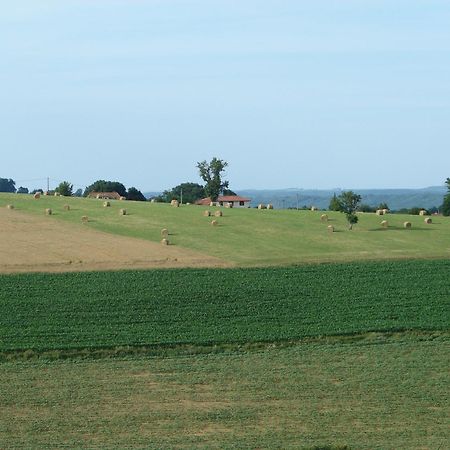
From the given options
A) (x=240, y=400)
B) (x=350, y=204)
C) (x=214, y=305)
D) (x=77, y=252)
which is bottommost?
(x=240, y=400)

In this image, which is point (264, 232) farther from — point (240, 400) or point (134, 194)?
point (134, 194)

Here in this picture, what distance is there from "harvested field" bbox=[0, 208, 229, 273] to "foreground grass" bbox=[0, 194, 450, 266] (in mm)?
1509

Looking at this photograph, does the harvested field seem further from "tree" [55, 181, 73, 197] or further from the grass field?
"tree" [55, 181, 73, 197]

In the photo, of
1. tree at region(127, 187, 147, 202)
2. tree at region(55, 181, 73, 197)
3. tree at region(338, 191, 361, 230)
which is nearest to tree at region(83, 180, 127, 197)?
tree at region(127, 187, 147, 202)

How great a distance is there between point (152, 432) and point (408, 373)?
10.3 meters

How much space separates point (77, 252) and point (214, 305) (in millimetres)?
11757

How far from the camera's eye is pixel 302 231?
201ft

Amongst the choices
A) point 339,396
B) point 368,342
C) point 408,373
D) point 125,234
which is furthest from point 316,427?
point 125,234

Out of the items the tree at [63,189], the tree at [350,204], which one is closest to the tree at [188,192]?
the tree at [63,189]

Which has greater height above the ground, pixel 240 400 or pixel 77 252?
pixel 77 252

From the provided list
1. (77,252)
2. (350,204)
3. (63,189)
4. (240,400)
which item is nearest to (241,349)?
(240,400)

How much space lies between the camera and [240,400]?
3114 centimetres

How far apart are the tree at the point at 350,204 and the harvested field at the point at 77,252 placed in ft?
42.3

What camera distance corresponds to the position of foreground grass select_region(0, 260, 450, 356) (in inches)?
1544
